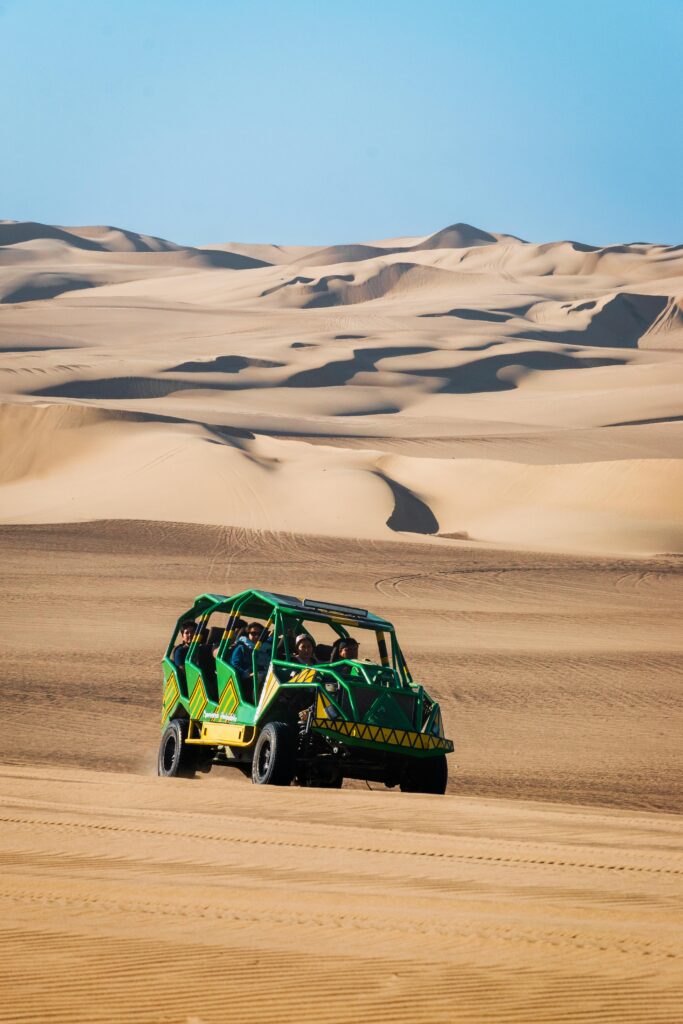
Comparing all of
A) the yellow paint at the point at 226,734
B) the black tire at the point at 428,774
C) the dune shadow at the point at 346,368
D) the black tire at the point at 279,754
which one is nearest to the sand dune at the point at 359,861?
the black tire at the point at 279,754

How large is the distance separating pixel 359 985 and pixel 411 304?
10068 cm

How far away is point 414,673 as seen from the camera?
17.2 meters

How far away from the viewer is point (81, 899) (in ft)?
18.3

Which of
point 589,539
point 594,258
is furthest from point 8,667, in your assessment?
point 594,258

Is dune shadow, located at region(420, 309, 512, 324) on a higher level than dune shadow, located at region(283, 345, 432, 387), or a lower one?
higher

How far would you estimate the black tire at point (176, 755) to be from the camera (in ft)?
38.2

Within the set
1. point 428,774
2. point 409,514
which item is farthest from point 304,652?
point 409,514

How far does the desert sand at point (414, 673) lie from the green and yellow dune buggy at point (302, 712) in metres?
0.66

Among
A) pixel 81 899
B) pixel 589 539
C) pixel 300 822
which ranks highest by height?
pixel 81 899

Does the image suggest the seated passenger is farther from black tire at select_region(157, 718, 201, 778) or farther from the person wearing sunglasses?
black tire at select_region(157, 718, 201, 778)

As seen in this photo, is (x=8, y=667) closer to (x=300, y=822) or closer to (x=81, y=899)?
(x=300, y=822)

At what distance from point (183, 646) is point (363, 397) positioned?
5657 centimetres

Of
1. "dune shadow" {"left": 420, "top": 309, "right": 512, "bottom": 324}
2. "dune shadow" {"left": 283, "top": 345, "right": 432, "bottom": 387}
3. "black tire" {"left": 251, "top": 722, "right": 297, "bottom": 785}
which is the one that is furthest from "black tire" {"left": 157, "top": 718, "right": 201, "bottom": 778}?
"dune shadow" {"left": 420, "top": 309, "right": 512, "bottom": 324}

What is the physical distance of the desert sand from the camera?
4859 millimetres
